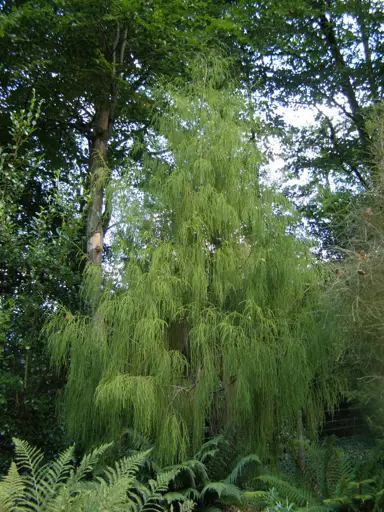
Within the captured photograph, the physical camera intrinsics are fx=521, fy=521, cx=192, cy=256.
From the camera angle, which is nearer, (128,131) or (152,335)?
(152,335)

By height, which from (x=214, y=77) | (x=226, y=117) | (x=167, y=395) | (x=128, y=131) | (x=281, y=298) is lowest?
(x=167, y=395)

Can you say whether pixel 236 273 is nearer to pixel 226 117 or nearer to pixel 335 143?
pixel 226 117

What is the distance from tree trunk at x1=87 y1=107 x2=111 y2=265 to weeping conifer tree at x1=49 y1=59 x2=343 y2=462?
824mm

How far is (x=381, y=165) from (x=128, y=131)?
18.7 feet

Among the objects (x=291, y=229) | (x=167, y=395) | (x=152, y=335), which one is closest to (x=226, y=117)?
(x=291, y=229)

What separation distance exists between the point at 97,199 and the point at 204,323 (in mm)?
2777

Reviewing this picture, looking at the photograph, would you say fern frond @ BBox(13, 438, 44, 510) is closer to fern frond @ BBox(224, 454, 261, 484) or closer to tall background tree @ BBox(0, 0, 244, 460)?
fern frond @ BBox(224, 454, 261, 484)

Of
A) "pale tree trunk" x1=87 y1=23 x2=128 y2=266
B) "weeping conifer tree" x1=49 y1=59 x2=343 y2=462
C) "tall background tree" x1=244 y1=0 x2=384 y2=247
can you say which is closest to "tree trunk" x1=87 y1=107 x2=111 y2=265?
"pale tree trunk" x1=87 y1=23 x2=128 y2=266

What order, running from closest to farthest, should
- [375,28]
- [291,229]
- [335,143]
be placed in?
[291,229], [375,28], [335,143]

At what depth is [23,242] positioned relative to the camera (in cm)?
640

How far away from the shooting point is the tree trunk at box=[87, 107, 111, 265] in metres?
6.76

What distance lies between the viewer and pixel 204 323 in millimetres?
5402

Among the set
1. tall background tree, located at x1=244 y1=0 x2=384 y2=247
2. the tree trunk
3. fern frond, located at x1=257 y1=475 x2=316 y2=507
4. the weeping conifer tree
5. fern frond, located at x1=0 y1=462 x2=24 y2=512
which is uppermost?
tall background tree, located at x1=244 y1=0 x2=384 y2=247

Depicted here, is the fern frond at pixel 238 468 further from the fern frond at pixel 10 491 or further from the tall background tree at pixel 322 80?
the tall background tree at pixel 322 80
